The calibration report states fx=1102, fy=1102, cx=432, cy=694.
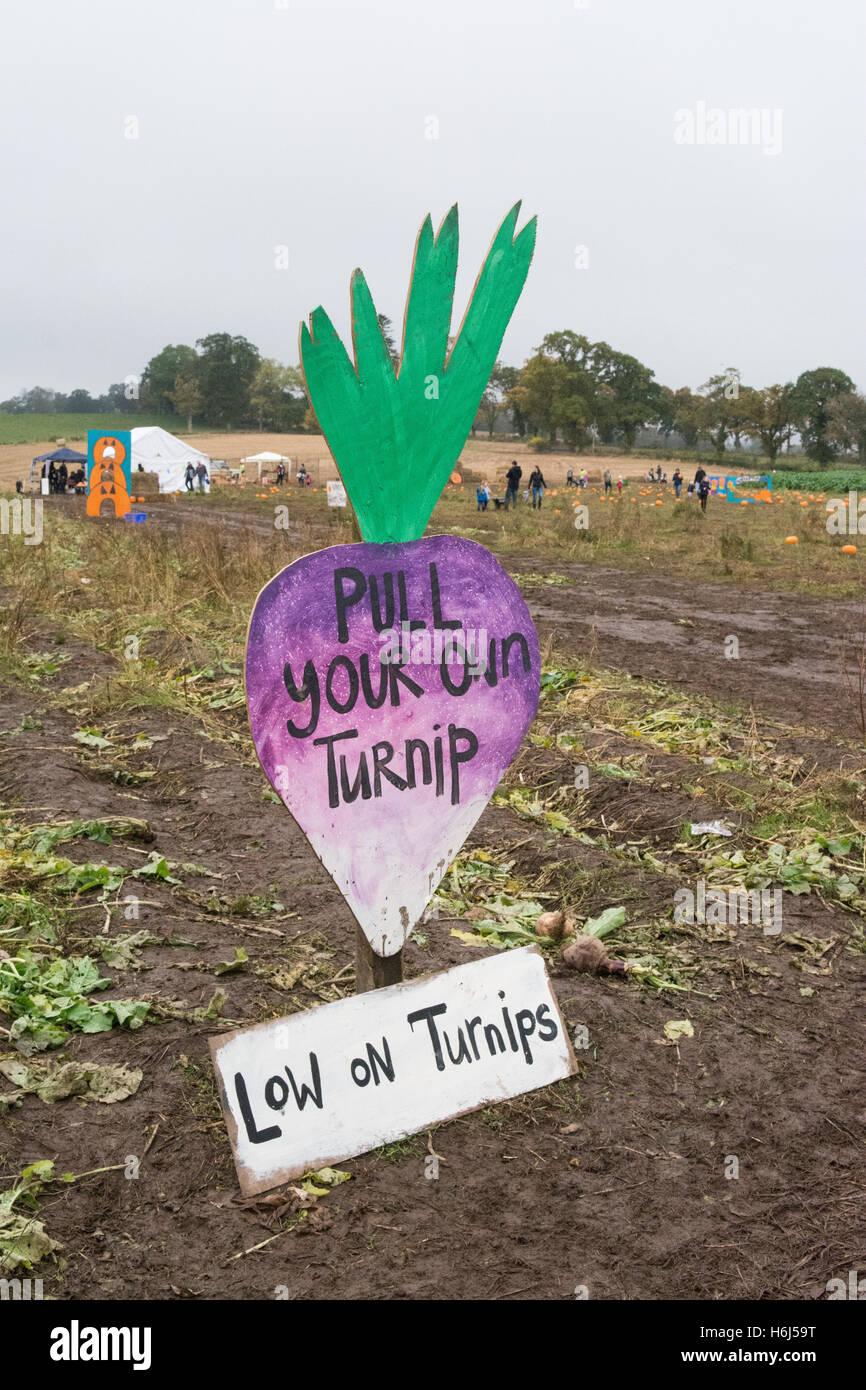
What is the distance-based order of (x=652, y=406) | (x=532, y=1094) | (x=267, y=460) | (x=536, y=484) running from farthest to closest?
(x=652, y=406)
(x=267, y=460)
(x=536, y=484)
(x=532, y=1094)

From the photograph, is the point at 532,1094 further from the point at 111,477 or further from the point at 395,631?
the point at 111,477

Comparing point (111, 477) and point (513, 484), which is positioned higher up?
point (111, 477)

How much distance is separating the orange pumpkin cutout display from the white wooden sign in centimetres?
2546

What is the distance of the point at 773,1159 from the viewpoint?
9.86ft

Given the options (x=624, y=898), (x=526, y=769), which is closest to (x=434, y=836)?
(x=624, y=898)

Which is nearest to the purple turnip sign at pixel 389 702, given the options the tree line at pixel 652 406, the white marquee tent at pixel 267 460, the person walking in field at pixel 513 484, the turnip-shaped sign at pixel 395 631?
the turnip-shaped sign at pixel 395 631

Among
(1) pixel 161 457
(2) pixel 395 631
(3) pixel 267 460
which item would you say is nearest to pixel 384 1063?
(2) pixel 395 631

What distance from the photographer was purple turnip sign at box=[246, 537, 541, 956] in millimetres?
2770

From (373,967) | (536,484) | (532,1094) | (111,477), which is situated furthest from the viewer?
(536,484)

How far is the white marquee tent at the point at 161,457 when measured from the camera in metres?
Answer: 45.2

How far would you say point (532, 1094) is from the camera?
3225mm

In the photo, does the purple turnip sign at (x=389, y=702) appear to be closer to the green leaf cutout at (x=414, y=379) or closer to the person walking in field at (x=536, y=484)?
the green leaf cutout at (x=414, y=379)

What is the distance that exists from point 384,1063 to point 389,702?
0.97 meters

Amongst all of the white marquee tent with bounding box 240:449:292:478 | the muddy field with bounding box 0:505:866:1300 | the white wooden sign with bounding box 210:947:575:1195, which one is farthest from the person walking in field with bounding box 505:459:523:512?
the white wooden sign with bounding box 210:947:575:1195
